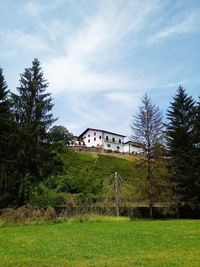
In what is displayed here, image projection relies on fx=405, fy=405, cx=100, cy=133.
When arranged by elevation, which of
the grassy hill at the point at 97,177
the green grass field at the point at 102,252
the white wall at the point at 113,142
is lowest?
the green grass field at the point at 102,252

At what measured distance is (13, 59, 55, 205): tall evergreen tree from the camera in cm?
3331

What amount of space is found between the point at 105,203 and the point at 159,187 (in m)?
5.78

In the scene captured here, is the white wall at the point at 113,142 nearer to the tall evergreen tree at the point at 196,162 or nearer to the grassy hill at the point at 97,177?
the grassy hill at the point at 97,177

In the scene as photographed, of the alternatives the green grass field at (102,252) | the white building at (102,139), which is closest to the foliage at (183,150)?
the green grass field at (102,252)

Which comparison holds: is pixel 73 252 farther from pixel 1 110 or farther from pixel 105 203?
pixel 1 110

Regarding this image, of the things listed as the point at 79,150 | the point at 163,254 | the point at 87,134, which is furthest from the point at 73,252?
the point at 87,134

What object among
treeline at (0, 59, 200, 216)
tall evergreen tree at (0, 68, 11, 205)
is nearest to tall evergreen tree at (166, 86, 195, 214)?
treeline at (0, 59, 200, 216)

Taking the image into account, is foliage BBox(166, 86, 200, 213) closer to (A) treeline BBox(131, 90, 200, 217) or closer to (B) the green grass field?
(A) treeline BBox(131, 90, 200, 217)

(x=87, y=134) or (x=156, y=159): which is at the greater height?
(x=87, y=134)

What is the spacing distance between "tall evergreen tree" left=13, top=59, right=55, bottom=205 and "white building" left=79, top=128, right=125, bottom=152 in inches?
2498

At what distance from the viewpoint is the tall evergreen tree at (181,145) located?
39031 millimetres

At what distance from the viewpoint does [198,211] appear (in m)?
38.7

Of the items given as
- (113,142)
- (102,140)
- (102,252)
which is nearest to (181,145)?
(102,252)

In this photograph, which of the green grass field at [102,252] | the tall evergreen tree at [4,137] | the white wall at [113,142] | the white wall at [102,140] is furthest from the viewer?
the white wall at [113,142]
